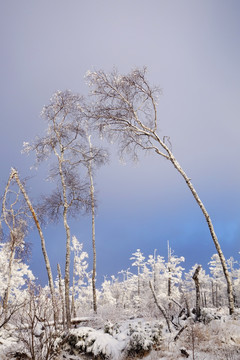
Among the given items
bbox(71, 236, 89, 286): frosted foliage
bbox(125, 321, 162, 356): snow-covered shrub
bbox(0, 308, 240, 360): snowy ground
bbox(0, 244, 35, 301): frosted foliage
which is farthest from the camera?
bbox(71, 236, 89, 286): frosted foliage

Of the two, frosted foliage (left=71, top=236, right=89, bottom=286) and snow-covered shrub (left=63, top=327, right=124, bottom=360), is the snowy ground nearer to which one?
snow-covered shrub (left=63, top=327, right=124, bottom=360)

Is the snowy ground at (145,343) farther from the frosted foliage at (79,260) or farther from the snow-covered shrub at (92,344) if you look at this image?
the frosted foliage at (79,260)

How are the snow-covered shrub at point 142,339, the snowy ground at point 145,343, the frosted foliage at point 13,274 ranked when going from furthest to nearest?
the frosted foliage at point 13,274 < the snow-covered shrub at point 142,339 < the snowy ground at point 145,343

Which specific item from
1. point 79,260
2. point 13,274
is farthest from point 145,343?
point 13,274

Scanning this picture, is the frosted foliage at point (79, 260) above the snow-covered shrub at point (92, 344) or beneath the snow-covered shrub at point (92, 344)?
above

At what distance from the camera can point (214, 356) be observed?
19.4ft

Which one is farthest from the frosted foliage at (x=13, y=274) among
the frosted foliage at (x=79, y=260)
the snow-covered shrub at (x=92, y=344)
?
the snow-covered shrub at (x=92, y=344)

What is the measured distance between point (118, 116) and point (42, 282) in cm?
881

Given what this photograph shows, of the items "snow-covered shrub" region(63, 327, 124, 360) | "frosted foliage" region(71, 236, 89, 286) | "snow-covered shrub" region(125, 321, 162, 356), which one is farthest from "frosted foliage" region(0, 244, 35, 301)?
"snow-covered shrub" region(125, 321, 162, 356)

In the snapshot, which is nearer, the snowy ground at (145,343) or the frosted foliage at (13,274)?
the snowy ground at (145,343)

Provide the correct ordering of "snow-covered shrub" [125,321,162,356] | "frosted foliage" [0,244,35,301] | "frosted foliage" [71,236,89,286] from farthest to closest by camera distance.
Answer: "frosted foliage" [71,236,89,286]
"frosted foliage" [0,244,35,301]
"snow-covered shrub" [125,321,162,356]

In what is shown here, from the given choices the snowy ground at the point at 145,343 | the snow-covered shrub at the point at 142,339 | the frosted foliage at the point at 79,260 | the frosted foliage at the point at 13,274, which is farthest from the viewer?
the frosted foliage at the point at 79,260

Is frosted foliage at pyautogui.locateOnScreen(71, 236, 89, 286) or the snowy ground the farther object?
frosted foliage at pyautogui.locateOnScreen(71, 236, 89, 286)

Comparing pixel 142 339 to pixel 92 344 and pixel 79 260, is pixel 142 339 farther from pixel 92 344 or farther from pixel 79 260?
pixel 79 260
